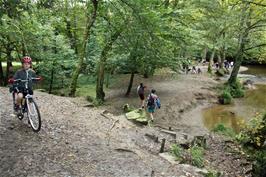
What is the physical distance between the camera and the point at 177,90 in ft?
88.8

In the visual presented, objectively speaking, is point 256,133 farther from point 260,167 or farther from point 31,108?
point 31,108

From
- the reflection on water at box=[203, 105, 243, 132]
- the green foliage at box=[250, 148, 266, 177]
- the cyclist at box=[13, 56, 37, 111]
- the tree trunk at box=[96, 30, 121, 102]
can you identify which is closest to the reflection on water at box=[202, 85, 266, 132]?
A: the reflection on water at box=[203, 105, 243, 132]

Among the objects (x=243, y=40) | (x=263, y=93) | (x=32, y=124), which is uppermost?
(x=243, y=40)

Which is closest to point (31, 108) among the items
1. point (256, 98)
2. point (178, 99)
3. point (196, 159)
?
point (196, 159)

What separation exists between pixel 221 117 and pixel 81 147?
51.2 feet

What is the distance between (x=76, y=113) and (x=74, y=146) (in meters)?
4.07

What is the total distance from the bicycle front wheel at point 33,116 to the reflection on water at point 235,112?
12482 mm

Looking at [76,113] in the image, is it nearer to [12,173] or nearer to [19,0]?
[12,173]

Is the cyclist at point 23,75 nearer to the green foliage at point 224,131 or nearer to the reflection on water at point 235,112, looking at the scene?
the green foliage at point 224,131

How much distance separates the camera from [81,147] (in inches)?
340

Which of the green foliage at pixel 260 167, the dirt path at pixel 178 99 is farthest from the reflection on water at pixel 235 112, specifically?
the green foliage at pixel 260 167

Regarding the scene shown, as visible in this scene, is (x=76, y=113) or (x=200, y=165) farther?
(x=76, y=113)

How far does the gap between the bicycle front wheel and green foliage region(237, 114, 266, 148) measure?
705 cm

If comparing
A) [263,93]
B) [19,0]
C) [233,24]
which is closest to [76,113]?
[19,0]
